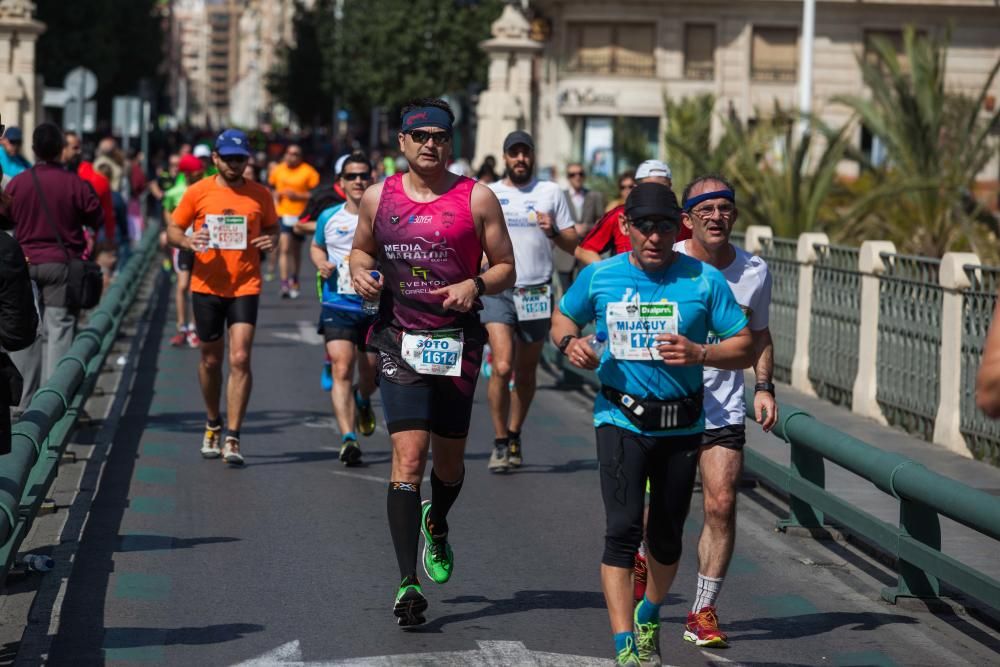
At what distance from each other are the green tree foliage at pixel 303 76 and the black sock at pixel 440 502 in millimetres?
103196

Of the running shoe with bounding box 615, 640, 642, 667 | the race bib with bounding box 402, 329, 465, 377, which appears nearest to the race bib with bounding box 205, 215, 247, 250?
the race bib with bounding box 402, 329, 465, 377

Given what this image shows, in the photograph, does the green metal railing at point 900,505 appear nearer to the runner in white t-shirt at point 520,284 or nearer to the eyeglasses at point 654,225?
the eyeglasses at point 654,225

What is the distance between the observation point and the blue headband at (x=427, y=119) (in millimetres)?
7500

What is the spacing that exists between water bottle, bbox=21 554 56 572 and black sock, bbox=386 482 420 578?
176 centimetres

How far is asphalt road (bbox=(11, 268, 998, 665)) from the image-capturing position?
7.09 meters

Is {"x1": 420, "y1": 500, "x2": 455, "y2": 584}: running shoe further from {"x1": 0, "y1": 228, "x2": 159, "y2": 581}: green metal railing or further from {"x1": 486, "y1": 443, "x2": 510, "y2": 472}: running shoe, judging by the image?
{"x1": 486, "y1": 443, "x2": 510, "y2": 472}: running shoe

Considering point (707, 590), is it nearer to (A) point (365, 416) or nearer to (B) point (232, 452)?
(B) point (232, 452)

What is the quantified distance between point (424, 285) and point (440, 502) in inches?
36.1

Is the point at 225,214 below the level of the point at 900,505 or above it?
above

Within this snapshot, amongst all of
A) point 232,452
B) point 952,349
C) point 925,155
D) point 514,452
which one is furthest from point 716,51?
point 232,452

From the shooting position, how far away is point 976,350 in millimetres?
12438

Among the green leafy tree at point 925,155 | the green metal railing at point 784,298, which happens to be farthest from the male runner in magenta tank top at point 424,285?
the green leafy tree at point 925,155

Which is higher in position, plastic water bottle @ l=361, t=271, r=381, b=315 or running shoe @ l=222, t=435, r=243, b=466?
plastic water bottle @ l=361, t=271, r=381, b=315

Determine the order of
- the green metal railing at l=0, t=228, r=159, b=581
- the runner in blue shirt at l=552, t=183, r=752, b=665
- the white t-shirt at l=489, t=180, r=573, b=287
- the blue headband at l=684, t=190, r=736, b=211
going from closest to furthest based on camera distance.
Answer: the runner in blue shirt at l=552, t=183, r=752, b=665
the green metal railing at l=0, t=228, r=159, b=581
the blue headband at l=684, t=190, r=736, b=211
the white t-shirt at l=489, t=180, r=573, b=287
